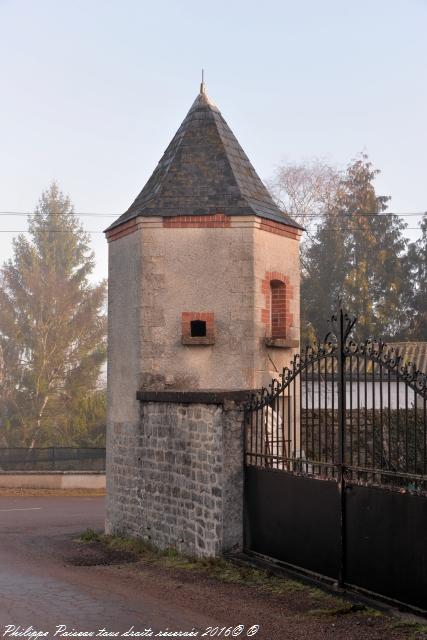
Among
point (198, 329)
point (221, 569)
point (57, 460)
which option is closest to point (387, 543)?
point (221, 569)

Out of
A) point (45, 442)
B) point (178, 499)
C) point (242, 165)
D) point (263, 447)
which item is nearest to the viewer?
point (263, 447)

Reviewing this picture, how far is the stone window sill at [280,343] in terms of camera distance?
14.8m

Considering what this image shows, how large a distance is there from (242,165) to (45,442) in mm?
27964

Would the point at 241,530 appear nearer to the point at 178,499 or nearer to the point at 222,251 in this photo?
the point at 178,499

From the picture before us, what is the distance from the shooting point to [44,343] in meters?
42.8

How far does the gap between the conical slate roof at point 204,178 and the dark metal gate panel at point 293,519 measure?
16.8 ft

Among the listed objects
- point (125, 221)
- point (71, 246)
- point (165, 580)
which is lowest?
point (165, 580)

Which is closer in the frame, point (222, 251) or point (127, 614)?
point (127, 614)

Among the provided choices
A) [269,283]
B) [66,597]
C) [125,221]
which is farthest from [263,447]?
[125,221]

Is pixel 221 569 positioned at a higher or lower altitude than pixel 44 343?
lower

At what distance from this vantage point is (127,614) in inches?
350

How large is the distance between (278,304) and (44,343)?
94.6 feet

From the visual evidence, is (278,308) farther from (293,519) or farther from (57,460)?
(57,460)

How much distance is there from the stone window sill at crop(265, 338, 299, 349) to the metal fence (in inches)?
603
